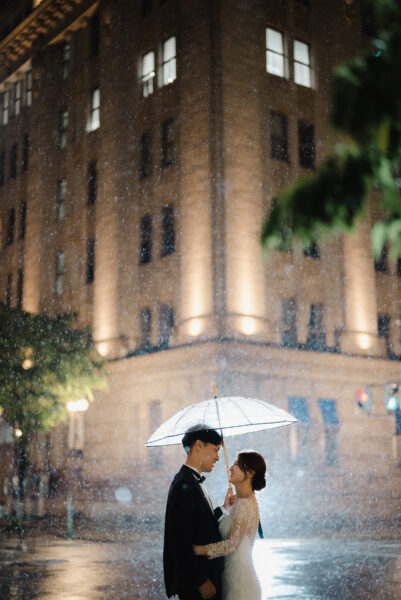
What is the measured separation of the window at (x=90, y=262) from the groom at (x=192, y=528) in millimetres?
29079

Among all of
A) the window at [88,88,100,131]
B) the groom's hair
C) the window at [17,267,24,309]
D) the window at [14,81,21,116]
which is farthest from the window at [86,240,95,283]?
the groom's hair

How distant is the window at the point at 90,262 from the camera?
112ft

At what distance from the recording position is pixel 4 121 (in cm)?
4347

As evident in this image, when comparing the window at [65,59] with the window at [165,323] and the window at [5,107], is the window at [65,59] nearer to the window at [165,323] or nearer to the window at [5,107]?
the window at [5,107]

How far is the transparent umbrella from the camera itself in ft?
22.2

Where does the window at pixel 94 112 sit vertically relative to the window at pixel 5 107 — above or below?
below

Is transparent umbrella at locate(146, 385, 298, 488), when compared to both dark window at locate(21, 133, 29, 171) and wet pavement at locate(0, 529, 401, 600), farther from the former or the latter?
dark window at locate(21, 133, 29, 171)

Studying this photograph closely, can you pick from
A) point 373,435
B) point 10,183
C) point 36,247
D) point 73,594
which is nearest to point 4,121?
point 10,183

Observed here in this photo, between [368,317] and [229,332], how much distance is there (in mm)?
7538

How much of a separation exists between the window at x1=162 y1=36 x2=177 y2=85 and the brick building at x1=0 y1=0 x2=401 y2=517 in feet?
0.25

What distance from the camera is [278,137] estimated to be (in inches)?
1197

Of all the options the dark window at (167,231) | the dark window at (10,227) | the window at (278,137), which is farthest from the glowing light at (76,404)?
the dark window at (10,227)

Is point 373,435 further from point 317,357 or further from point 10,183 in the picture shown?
point 10,183

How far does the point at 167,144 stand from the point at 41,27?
1392 cm
